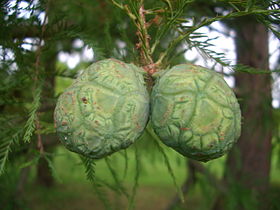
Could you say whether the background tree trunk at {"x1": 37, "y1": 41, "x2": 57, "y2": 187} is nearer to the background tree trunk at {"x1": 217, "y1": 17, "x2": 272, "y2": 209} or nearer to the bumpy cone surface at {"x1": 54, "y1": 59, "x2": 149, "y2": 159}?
the bumpy cone surface at {"x1": 54, "y1": 59, "x2": 149, "y2": 159}

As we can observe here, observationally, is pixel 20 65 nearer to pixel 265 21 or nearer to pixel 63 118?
pixel 63 118

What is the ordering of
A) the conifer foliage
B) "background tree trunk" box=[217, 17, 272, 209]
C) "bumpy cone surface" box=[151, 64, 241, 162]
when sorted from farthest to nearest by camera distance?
"background tree trunk" box=[217, 17, 272, 209]
the conifer foliage
"bumpy cone surface" box=[151, 64, 241, 162]

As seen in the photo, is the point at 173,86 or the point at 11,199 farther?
the point at 11,199

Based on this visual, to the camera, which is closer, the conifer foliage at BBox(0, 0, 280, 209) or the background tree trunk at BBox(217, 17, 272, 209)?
the conifer foliage at BBox(0, 0, 280, 209)

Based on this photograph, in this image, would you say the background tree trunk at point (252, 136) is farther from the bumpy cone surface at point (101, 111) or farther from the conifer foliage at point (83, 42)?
the bumpy cone surface at point (101, 111)

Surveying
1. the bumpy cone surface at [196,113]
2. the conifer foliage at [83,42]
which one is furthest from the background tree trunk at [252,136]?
the bumpy cone surface at [196,113]

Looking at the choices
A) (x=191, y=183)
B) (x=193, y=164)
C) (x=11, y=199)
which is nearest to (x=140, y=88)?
(x=11, y=199)

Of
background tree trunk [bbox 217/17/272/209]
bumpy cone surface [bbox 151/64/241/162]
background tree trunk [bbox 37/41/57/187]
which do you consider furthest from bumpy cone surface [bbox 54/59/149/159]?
background tree trunk [bbox 217/17/272/209]
